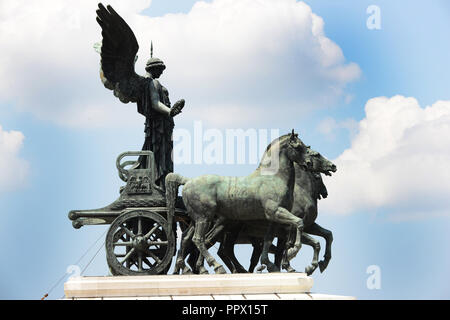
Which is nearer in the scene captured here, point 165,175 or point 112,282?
point 112,282

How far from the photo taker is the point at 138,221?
22.6 metres

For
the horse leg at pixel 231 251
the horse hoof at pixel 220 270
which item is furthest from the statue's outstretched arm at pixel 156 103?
the horse hoof at pixel 220 270

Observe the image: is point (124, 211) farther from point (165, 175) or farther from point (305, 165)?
point (305, 165)

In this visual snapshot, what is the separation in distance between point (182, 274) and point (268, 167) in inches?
102

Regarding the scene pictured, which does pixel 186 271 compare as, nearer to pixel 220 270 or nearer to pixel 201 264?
pixel 201 264

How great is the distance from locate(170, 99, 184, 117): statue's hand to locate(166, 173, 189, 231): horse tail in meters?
1.27

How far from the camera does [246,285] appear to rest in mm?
21422

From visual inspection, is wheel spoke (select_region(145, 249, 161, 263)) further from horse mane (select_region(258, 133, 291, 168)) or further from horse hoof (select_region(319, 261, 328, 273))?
horse hoof (select_region(319, 261, 328, 273))

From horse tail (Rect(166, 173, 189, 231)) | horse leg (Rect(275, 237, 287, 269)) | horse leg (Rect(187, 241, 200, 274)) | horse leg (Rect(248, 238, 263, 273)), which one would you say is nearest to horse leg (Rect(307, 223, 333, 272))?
horse leg (Rect(275, 237, 287, 269))

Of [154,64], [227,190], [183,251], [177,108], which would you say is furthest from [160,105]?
[183,251]

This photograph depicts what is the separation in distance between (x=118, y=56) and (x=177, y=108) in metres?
1.59

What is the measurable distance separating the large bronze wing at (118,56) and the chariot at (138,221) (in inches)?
55.8
